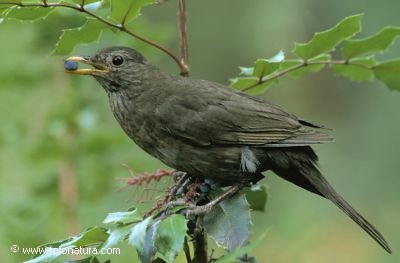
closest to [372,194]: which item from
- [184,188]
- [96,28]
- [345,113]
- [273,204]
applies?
[273,204]

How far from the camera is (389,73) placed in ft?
11.6

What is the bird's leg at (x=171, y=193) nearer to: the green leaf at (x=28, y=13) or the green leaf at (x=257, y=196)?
the green leaf at (x=257, y=196)

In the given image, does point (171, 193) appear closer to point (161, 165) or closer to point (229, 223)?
point (229, 223)

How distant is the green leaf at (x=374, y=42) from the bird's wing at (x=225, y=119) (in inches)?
20.3

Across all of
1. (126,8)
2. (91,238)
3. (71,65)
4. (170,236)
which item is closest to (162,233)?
(170,236)

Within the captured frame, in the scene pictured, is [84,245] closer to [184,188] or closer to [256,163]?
[184,188]

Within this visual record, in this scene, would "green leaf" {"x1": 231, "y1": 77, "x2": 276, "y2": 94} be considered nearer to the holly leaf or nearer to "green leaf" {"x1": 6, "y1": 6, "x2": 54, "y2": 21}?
"green leaf" {"x1": 6, "y1": 6, "x2": 54, "y2": 21}

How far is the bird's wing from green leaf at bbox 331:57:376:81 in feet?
1.19

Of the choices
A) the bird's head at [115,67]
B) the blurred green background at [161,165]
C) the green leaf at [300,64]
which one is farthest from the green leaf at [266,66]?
the blurred green background at [161,165]

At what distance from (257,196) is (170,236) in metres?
1.13

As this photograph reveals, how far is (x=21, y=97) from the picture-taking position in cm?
508

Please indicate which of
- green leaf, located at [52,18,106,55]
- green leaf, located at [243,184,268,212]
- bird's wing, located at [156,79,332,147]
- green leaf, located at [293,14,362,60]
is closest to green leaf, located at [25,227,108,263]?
green leaf, located at [52,18,106,55]

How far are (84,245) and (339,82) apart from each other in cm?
1000

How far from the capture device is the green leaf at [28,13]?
2.95 meters
